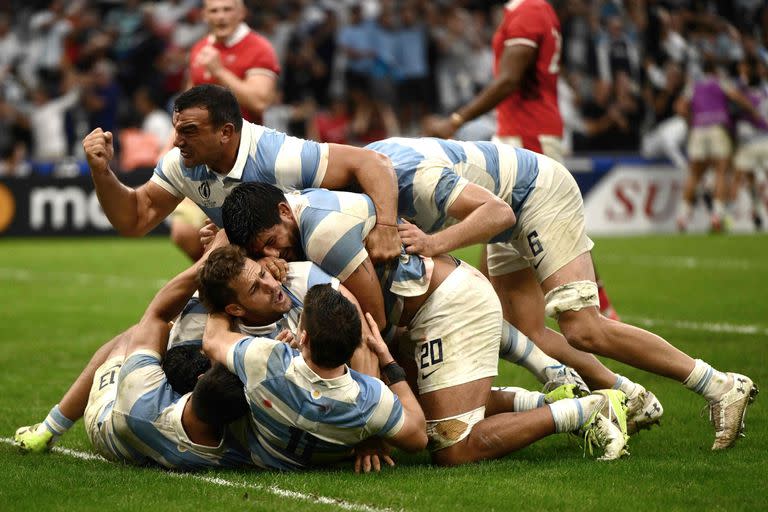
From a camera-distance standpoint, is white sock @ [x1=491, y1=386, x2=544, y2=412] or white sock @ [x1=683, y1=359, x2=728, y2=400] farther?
white sock @ [x1=491, y1=386, x2=544, y2=412]

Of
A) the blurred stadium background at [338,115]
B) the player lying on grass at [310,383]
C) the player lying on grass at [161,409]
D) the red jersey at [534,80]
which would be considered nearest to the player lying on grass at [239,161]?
the player lying on grass at [161,409]

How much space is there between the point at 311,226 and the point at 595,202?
50.2ft

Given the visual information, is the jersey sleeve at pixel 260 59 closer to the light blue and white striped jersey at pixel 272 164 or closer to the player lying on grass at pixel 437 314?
the light blue and white striped jersey at pixel 272 164

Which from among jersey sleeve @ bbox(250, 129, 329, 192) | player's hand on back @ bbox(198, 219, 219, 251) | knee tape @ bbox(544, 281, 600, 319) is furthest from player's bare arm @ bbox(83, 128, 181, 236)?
knee tape @ bbox(544, 281, 600, 319)

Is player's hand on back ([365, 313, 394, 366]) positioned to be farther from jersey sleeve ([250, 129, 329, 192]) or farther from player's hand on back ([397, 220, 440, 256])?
jersey sleeve ([250, 129, 329, 192])

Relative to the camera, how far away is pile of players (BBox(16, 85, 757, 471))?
5.42 m

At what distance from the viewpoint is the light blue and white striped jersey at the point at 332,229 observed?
5762mm

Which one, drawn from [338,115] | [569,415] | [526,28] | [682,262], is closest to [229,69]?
[526,28]

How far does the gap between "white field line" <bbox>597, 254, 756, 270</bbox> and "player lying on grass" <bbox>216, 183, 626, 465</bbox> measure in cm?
905

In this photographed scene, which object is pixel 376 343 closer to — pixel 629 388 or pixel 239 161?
pixel 239 161

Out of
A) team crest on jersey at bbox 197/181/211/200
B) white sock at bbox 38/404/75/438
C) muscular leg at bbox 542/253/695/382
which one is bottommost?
white sock at bbox 38/404/75/438

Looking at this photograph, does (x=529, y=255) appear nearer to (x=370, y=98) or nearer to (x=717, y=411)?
(x=717, y=411)

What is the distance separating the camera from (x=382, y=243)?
5.95 metres

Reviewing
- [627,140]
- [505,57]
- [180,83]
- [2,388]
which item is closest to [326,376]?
[2,388]
